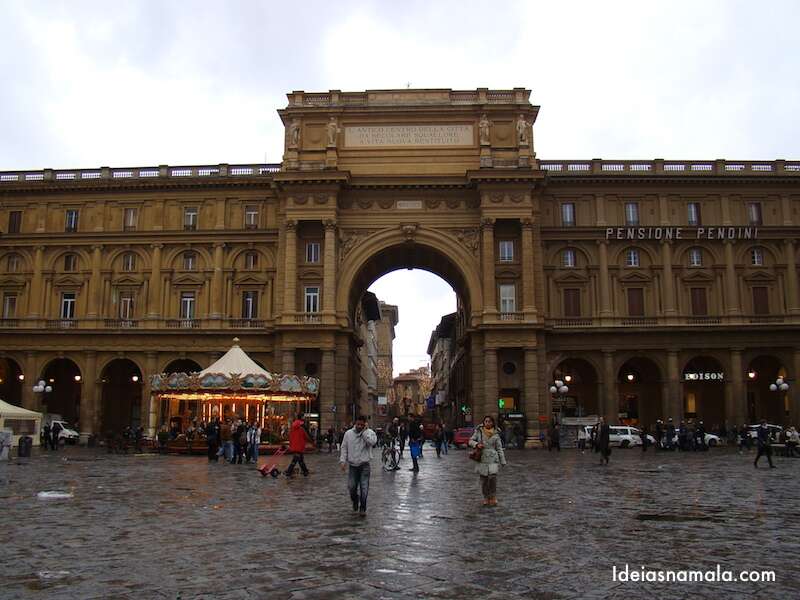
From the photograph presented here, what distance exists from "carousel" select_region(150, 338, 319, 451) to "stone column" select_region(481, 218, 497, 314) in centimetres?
1324

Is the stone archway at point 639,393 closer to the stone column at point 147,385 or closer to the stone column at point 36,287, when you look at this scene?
the stone column at point 147,385

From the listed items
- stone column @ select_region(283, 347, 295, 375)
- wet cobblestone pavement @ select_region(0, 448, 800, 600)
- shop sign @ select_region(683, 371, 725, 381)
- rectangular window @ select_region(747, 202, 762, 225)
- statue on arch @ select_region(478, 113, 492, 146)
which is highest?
statue on arch @ select_region(478, 113, 492, 146)

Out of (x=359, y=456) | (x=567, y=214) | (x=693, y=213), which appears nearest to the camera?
(x=359, y=456)

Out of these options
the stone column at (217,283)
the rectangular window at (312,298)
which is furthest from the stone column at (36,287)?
the rectangular window at (312,298)

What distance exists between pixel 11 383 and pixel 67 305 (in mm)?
7253

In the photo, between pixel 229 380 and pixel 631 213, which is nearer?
pixel 229 380

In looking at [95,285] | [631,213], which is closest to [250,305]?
[95,285]

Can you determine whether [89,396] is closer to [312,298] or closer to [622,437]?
[312,298]

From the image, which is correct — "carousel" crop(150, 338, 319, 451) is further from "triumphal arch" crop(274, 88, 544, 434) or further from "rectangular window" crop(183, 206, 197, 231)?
"rectangular window" crop(183, 206, 197, 231)

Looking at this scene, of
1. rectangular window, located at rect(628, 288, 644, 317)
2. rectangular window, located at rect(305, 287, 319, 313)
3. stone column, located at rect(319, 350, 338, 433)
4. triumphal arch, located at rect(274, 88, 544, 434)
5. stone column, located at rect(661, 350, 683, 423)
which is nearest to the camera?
stone column, located at rect(319, 350, 338, 433)

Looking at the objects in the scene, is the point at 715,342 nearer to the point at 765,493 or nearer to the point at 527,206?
the point at 527,206

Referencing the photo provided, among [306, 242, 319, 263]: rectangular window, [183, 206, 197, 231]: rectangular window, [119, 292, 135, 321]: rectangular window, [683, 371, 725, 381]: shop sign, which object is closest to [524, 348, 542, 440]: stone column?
[683, 371, 725, 381]: shop sign

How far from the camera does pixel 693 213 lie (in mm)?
50906

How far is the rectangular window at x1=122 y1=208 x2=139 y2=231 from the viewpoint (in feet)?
171
